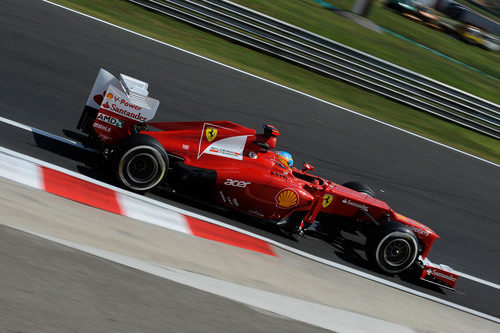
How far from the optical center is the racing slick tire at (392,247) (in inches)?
251

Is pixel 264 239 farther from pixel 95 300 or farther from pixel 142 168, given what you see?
pixel 95 300

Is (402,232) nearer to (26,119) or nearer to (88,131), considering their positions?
(88,131)

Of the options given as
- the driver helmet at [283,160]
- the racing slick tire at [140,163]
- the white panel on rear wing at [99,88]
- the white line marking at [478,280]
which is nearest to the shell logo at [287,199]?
the driver helmet at [283,160]

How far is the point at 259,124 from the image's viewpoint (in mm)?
9742

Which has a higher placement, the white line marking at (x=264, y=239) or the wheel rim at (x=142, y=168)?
the wheel rim at (x=142, y=168)

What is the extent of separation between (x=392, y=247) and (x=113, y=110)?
11.0ft

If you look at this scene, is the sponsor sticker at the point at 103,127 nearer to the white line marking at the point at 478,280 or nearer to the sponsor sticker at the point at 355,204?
the sponsor sticker at the point at 355,204

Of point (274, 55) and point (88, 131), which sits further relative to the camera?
point (274, 55)

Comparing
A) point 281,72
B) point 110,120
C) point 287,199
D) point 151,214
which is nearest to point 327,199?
point 287,199

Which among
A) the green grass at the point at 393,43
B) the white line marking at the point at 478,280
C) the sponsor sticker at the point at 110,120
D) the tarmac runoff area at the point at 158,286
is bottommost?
the tarmac runoff area at the point at 158,286

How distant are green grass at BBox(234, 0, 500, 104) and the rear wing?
10865mm

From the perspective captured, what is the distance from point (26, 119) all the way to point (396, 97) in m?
9.50

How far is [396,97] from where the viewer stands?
14.1m

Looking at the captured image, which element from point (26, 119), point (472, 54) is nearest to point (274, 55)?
point (26, 119)
